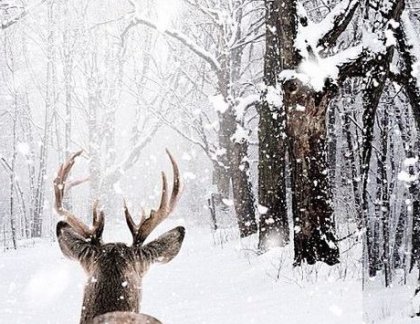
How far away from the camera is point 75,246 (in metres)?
3.10

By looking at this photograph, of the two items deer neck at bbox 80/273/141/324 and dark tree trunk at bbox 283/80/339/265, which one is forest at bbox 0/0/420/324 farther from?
deer neck at bbox 80/273/141/324

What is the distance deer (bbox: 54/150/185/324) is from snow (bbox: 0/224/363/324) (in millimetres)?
2895

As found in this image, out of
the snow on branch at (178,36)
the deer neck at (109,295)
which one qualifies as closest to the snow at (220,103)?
the snow on branch at (178,36)

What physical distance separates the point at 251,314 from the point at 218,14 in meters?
9.10

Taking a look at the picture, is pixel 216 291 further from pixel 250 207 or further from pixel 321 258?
pixel 250 207

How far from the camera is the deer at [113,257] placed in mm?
2635

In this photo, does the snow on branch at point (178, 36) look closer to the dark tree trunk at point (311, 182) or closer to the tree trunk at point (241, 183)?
the tree trunk at point (241, 183)

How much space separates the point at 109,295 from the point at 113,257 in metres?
0.23

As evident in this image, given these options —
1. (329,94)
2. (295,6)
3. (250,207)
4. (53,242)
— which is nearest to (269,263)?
(329,94)

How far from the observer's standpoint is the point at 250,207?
13.5 metres

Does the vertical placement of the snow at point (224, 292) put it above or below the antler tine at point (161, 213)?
below

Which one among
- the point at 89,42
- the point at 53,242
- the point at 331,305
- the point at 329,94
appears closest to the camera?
the point at 331,305

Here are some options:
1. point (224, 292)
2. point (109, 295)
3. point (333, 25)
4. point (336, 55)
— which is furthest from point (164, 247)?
point (333, 25)

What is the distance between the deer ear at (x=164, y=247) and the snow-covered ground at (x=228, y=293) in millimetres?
2918
